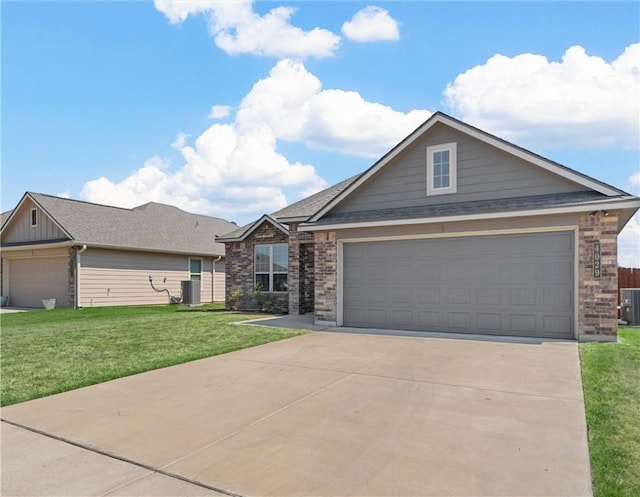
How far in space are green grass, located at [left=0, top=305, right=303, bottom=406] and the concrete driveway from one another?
0.69m

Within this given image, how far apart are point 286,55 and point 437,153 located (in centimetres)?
506

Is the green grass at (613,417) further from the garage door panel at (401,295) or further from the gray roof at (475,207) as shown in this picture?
the garage door panel at (401,295)

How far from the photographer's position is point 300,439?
14.4ft

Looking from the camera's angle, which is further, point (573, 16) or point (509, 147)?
point (509, 147)

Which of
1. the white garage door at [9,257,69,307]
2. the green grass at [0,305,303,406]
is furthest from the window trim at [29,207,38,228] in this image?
the green grass at [0,305,303,406]

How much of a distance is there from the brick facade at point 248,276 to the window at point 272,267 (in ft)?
0.68

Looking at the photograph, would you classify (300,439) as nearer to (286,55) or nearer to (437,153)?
(437,153)

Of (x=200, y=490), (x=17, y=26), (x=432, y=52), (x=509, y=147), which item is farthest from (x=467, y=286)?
(x=17, y=26)

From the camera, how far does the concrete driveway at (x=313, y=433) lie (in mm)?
3529

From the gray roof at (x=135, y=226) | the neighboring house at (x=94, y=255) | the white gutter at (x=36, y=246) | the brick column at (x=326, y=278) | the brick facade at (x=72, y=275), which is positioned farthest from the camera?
the gray roof at (x=135, y=226)

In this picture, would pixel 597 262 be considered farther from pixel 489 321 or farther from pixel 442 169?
pixel 442 169

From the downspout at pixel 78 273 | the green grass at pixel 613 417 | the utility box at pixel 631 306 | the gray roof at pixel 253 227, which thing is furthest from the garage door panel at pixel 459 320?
the downspout at pixel 78 273

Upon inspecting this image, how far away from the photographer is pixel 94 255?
2061 cm

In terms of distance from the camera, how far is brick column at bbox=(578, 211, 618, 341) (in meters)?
9.45
